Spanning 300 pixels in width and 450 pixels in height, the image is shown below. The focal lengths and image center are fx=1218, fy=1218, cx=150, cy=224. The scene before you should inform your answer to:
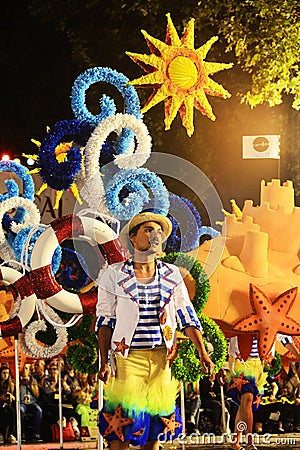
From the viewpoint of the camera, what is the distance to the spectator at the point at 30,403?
11.5 m

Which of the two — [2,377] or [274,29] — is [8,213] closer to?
[2,377]

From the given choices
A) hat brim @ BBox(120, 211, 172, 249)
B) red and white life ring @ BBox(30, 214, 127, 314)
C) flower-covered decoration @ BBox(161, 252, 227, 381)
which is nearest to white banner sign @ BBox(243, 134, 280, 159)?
flower-covered decoration @ BBox(161, 252, 227, 381)

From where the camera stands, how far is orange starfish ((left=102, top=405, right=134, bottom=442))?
646 centimetres

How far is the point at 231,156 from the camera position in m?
14.1

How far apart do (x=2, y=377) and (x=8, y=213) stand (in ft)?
8.51

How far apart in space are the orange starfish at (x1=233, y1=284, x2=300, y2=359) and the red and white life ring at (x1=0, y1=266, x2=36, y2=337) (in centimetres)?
143

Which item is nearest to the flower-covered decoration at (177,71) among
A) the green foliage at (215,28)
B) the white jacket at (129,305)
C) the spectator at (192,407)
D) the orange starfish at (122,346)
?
the white jacket at (129,305)

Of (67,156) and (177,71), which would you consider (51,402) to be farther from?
(177,71)

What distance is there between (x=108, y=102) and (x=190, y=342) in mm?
1882

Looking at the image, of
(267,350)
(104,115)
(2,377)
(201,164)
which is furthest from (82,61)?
(267,350)

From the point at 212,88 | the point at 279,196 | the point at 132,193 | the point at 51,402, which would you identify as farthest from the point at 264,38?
the point at 132,193

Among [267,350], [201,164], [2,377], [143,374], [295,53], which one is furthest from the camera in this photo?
[201,164]

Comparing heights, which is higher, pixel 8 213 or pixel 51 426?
pixel 8 213

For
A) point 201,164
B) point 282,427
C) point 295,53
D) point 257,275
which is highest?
point 295,53
